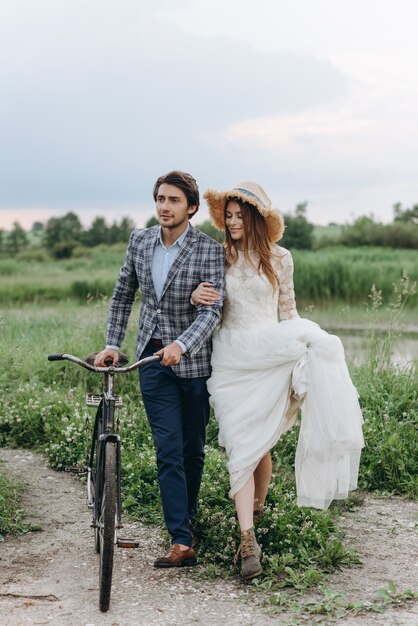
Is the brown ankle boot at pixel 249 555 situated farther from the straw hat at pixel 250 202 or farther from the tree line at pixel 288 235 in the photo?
the tree line at pixel 288 235

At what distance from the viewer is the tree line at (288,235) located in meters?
32.0

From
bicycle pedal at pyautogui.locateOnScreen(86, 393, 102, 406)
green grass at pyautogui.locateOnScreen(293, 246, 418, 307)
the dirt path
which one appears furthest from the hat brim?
green grass at pyautogui.locateOnScreen(293, 246, 418, 307)

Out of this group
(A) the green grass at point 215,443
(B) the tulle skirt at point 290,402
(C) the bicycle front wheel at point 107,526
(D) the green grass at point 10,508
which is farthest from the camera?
(D) the green grass at point 10,508

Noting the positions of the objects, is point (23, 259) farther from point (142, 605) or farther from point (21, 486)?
point (142, 605)

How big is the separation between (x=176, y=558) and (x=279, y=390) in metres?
1.10

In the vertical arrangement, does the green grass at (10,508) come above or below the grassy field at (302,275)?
below

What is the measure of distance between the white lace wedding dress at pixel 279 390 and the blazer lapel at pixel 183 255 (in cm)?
28

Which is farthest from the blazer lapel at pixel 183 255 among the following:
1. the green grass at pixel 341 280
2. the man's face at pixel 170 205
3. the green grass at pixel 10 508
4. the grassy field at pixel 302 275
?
the green grass at pixel 341 280

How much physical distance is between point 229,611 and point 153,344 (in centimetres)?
155

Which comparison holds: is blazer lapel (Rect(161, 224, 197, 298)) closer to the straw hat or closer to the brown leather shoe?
the straw hat

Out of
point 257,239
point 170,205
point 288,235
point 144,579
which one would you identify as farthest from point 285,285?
point 288,235

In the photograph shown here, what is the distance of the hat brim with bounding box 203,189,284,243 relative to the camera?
522 centimetres

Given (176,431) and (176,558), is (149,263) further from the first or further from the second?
(176,558)

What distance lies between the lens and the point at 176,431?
17.0 ft
